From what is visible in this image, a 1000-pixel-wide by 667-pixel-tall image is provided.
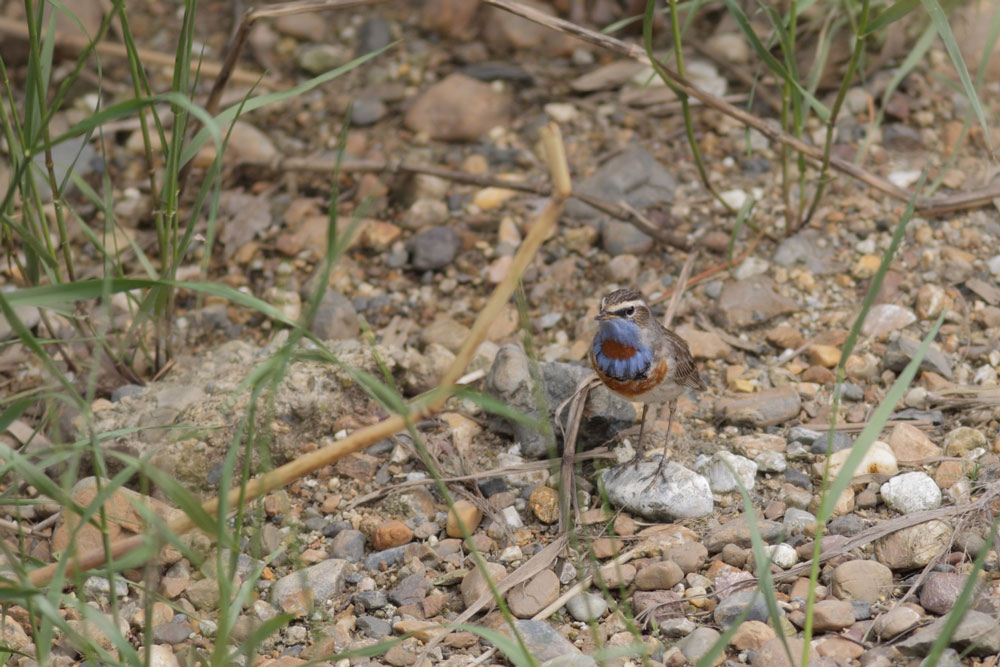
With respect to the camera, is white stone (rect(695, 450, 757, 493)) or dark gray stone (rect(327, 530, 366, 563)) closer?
dark gray stone (rect(327, 530, 366, 563))

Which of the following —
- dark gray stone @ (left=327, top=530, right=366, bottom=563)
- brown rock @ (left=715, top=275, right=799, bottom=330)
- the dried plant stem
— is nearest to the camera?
the dried plant stem

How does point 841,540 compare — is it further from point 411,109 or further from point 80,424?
point 411,109

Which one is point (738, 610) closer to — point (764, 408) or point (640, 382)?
point (640, 382)

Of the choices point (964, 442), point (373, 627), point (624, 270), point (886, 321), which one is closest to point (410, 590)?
point (373, 627)

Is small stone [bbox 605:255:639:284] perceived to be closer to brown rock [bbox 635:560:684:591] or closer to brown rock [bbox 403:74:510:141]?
brown rock [bbox 403:74:510:141]

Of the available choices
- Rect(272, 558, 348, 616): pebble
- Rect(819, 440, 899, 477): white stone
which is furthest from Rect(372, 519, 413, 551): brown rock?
Rect(819, 440, 899, 477): white stone

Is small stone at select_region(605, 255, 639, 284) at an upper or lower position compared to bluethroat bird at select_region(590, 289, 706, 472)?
lower
